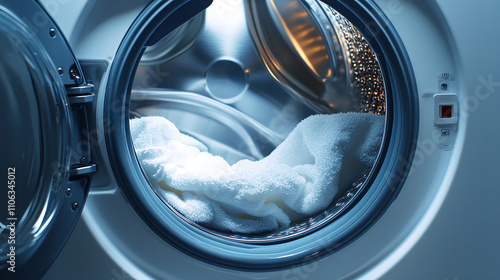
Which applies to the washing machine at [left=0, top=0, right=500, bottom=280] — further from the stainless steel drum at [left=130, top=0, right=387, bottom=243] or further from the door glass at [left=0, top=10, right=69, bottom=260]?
the stainless steel drum at [left=130, top=0, right=387, bottom=243]

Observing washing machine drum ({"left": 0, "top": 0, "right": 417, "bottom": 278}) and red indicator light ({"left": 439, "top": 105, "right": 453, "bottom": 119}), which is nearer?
washing machine drum ({"left": 0, "top": 0, "right": 417, "bottom": 278})

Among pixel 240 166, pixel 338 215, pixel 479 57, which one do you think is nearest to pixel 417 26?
pixel 479 57

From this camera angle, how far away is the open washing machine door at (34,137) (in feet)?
1.71

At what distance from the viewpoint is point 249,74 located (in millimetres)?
1104

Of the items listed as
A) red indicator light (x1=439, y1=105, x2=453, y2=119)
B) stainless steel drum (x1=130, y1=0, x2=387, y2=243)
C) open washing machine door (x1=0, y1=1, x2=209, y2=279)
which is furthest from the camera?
stainless steel drum (x1=130, y1=0, x2=387, y2=243)

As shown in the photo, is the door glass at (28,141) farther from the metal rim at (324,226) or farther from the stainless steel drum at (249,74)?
the stainless steel drum at (249,74)

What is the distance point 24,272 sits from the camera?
55 cm

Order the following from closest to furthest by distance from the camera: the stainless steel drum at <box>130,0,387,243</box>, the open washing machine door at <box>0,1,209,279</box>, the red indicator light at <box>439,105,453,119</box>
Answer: the open washing machine door at <box>0,1,209,279</box> < the red indicator light at <box>439,105,453,119</box> < the stainless steel drum at <box>130,0,387,243</box>

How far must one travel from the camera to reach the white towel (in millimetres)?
752

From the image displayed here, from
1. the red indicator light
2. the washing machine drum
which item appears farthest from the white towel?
the red indicator light

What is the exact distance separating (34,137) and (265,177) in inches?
15.9

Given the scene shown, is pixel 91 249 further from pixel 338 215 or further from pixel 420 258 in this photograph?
pixel 420 258

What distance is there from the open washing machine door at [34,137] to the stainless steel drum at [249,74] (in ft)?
1.60

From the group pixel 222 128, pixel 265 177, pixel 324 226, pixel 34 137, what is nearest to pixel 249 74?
pixel 222 128
